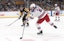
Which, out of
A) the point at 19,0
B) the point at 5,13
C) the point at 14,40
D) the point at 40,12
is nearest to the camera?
the point at 14,40

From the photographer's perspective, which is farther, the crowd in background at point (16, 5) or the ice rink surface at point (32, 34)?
the crowd in background at point (16, 5)

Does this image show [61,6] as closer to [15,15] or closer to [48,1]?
[48,1]

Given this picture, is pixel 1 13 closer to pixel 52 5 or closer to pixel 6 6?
pixel 6 6

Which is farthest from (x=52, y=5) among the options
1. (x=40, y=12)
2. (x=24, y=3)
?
(x=40, y=12)

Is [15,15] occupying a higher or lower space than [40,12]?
lower

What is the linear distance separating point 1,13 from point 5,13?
289 mm

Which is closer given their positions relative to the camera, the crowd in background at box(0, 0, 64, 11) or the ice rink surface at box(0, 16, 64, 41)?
the ice rink surface at box(0, 16, 64, 41)

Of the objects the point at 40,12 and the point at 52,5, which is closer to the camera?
the point at 40,12

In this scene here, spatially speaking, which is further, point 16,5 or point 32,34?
point 16,5

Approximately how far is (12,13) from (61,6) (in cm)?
387

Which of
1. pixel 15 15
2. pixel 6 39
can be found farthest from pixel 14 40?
pixel 15 15

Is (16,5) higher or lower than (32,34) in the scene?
higher

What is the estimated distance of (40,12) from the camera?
19.2 ft

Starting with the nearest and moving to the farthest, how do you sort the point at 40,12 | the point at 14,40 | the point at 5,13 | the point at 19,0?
the point at 14,40
the point at 40,12
the point at 5,13
the point at 19,0
